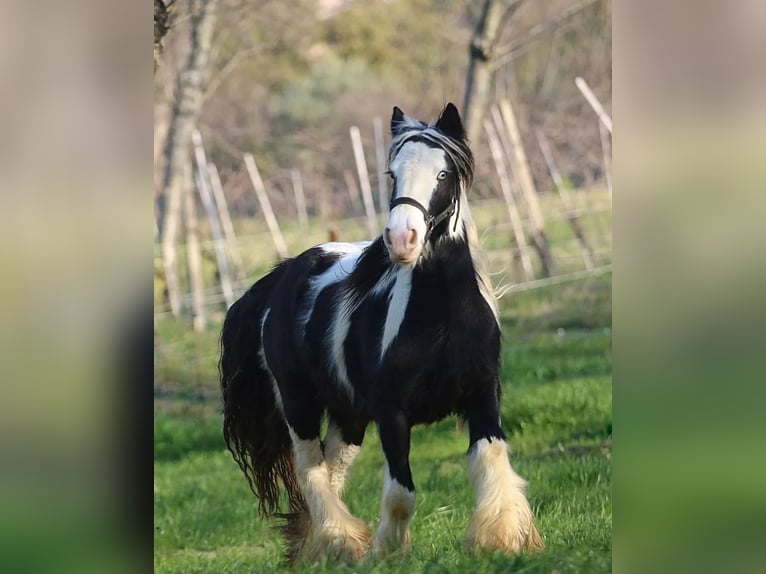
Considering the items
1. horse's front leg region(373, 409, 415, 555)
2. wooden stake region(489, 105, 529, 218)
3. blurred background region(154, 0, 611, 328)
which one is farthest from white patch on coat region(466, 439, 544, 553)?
wooden stake region(489, 105, 529, 218)

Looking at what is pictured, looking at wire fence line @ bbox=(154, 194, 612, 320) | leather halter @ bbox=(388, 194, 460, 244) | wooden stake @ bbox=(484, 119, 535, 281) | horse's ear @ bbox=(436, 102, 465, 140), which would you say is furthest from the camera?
wire fence line @ bbox=(154, 194, 612, 320)

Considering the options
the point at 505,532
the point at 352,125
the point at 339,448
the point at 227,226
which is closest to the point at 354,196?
the point at 352,125

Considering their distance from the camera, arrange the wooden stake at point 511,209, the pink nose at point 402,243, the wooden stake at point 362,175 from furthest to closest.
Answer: the wooden stake at point 362,175, the wooden stake at point 511,209, the pink nose at point 402,243

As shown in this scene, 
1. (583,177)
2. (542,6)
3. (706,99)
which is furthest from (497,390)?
(542,6)

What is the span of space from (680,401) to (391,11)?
23317 mm

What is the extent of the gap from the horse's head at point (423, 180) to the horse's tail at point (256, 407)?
5.42 ft

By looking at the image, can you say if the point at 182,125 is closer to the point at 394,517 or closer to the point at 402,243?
the point at 394,517

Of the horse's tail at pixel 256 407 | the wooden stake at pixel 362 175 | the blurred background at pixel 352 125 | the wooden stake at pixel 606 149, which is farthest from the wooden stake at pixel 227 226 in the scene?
the horse's tail at pixel 256 407

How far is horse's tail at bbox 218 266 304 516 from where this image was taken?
5.78 metres

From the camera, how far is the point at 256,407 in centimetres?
581

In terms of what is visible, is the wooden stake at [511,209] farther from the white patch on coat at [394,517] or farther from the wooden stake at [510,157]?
the white patch on coat at [394,517]

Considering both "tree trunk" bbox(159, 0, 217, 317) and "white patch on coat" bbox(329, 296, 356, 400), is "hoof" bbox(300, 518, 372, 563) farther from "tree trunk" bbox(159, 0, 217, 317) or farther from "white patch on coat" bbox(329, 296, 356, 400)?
"tree trunk" bbox(159, 0, 217, 317)

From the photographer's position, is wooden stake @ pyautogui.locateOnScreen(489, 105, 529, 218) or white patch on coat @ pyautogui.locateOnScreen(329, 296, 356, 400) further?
wooden stake @ pyautogui.locateOnScreen(489, 105, 529, 218)

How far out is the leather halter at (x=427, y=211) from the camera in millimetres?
4066
